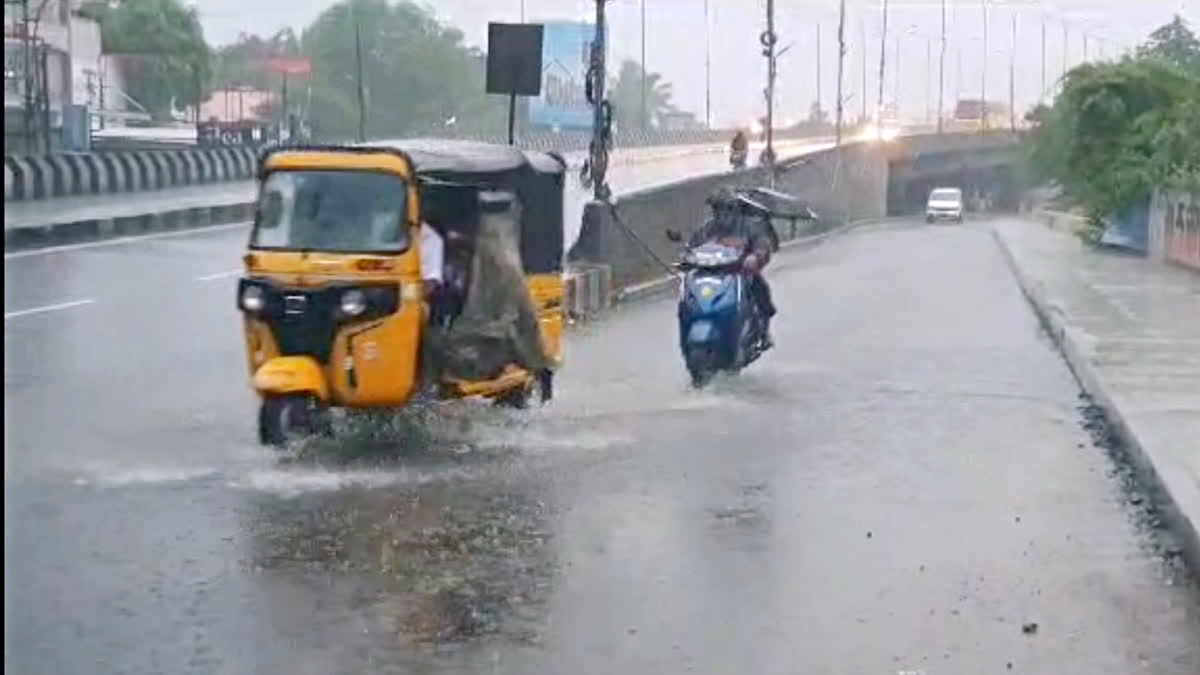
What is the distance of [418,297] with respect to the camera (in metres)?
11.3

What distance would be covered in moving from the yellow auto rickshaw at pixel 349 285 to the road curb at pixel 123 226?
13497 millimetres

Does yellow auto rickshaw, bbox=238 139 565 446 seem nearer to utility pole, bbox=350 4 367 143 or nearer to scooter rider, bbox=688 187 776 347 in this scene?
scooter rider, bbox=688 187 776 347

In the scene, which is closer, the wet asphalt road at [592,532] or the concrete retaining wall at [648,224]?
the wet asphalt road at [592,532]

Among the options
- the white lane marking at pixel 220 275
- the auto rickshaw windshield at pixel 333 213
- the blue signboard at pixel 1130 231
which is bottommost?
the blue signboard at pixel 1130 231

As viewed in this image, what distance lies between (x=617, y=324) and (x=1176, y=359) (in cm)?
620

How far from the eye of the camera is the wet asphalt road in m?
7.20

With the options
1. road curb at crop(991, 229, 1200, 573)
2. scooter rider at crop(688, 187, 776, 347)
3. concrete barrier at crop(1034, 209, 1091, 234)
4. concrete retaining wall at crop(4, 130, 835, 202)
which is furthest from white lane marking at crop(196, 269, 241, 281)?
concrete barrier at crop(1034, 209, 1091, 234)

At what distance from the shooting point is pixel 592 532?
30.6 ft

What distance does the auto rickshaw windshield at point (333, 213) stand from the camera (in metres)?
11.3

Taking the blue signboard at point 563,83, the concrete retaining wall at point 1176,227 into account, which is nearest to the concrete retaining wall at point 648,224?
the blue signboard at point 563,83

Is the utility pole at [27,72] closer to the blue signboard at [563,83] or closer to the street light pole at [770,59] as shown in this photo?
the blue signboard at [563,83]

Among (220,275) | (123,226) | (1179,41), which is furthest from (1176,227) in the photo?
(1179,41)

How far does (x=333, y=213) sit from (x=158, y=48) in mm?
41076

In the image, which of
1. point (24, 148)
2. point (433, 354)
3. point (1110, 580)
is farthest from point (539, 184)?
point (24, 148)
